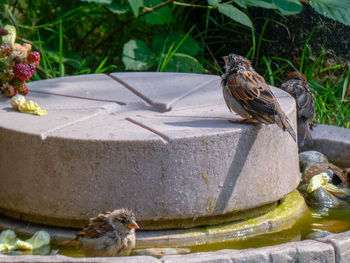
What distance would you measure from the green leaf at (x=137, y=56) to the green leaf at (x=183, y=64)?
247mm

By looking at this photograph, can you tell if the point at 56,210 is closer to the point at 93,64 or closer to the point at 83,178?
the point at 83,178

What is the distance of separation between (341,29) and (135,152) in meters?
4.61

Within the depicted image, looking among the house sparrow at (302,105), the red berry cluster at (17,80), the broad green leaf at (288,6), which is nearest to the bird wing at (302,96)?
the house sparrow at (302,105)

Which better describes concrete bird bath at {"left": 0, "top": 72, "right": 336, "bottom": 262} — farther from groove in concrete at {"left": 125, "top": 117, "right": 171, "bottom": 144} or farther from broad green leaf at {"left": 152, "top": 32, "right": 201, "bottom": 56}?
broad green leaf at {"left": 152, "top": 32, "right": 201, "bottom": 56}

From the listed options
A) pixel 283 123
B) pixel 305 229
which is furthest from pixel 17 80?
pixel 305 229

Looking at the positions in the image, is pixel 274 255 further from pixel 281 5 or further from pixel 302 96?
pixel 281 5

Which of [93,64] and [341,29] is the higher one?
[341,29]

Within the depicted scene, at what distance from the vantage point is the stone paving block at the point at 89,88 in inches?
190

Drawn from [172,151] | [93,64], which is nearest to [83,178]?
[172,151]

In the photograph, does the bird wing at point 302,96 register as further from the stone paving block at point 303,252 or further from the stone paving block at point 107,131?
the stone paving block at point 303,252

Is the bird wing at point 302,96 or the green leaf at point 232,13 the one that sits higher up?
the green leaf at point 232,13

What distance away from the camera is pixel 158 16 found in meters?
7.04

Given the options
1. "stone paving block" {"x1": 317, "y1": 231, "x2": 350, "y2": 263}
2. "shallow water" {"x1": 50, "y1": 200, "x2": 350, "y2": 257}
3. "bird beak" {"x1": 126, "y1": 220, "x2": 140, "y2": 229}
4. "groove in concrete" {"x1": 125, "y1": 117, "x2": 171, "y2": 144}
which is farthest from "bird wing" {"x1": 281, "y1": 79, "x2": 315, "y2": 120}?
"bird beak" {"x1": 126, "y1": 220, "x2": 140, "y2": 229}

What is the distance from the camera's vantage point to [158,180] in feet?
12.4
